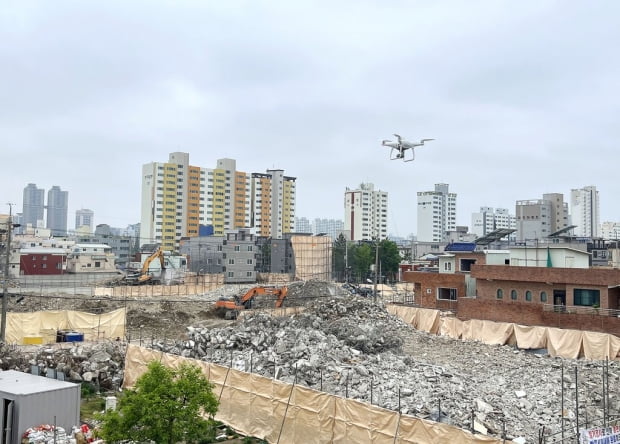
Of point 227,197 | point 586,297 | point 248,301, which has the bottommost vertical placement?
point 248,301

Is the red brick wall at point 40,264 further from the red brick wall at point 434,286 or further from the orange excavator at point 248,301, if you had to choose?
the red brick wall at point 434,286

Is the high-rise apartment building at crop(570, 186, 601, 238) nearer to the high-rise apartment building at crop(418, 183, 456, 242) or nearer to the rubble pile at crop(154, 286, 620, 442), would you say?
the high-rise apartment building at crop(418, 183, 456, 242)

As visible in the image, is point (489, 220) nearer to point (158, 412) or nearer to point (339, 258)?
point (339, 258)

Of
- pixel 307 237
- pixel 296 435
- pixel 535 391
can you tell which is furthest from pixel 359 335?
pixel 307 237

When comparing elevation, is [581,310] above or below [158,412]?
above

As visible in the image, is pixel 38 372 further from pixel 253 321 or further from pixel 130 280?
pixel 130 280

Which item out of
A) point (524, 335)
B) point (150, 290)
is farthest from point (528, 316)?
point (150, 290)
